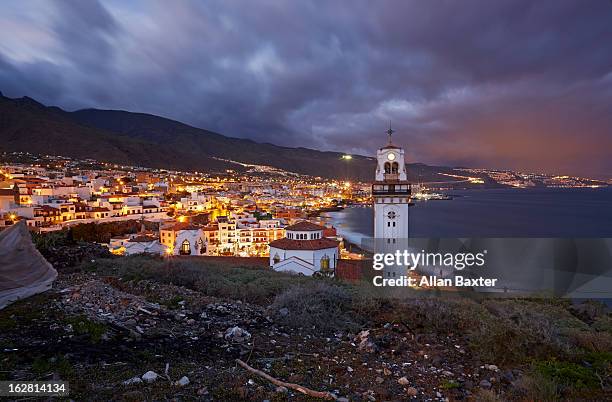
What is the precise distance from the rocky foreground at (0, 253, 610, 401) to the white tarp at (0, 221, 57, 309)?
0.35 meters

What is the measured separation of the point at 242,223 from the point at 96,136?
94463 millimetres

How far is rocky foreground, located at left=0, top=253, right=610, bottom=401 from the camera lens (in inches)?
142

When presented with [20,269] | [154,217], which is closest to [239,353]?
[20,269]

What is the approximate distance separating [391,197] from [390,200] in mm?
137

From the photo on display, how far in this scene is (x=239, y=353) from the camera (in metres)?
4.50

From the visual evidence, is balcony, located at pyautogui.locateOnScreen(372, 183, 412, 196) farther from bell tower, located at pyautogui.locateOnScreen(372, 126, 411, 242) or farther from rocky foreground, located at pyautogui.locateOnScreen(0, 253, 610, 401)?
rocky foreground, located at pyautogui.locateOnScreen(0, 253, 610, 401)

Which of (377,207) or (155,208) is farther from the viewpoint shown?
(155,208)

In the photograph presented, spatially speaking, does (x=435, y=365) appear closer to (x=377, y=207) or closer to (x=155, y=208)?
(x=377, y=207)

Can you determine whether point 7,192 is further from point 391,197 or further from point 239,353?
point 239,353

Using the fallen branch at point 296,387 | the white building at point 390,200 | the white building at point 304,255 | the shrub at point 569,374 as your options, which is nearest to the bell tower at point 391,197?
the white building at point 390,200

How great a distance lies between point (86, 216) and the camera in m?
42.2

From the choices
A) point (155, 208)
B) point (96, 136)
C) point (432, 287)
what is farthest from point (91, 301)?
point (96, 136)

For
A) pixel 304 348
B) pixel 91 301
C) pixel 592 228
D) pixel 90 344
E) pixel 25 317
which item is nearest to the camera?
pixel 90 344

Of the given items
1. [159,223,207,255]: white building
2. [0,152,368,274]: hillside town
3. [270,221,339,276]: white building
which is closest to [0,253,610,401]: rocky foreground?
[270,221,339,276]: white building
